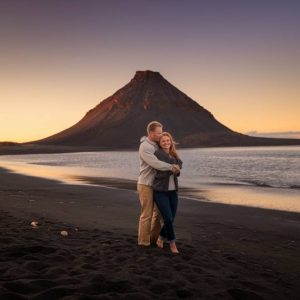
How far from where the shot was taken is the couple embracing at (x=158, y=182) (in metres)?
6.99

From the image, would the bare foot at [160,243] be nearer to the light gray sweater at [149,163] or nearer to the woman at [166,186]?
the woman at [166,186]

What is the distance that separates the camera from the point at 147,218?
7.25 metres

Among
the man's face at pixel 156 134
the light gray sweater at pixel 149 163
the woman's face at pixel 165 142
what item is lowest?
the light gray sweater at pixel 149 163

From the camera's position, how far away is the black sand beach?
16.7 feet

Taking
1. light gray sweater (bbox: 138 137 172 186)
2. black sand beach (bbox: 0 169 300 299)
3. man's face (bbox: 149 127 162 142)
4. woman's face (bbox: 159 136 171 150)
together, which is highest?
man's face (bbox: 149 127 162 142)

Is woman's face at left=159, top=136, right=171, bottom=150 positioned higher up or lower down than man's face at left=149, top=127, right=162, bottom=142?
lower down

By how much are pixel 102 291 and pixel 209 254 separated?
102 inches

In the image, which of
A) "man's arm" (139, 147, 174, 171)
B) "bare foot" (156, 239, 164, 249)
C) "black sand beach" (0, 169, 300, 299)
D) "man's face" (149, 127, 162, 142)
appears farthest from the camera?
"bare foot" (156, 239, 164, 249)

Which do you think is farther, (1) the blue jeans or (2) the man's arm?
(1) the blue jeans

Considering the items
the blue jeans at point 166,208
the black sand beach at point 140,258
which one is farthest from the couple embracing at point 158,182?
the black sand beach at point 140,258

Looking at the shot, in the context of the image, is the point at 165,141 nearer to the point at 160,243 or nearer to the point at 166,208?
the point at 166,208

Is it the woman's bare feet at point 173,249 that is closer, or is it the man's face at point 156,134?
the woman's bare feet at point 173,249

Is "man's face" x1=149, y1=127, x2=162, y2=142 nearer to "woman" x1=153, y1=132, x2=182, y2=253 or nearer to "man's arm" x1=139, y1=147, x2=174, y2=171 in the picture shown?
"woman" x1=153, y1=132, x2=182, y2=253

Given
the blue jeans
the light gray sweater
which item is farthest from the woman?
the light gray sweater
